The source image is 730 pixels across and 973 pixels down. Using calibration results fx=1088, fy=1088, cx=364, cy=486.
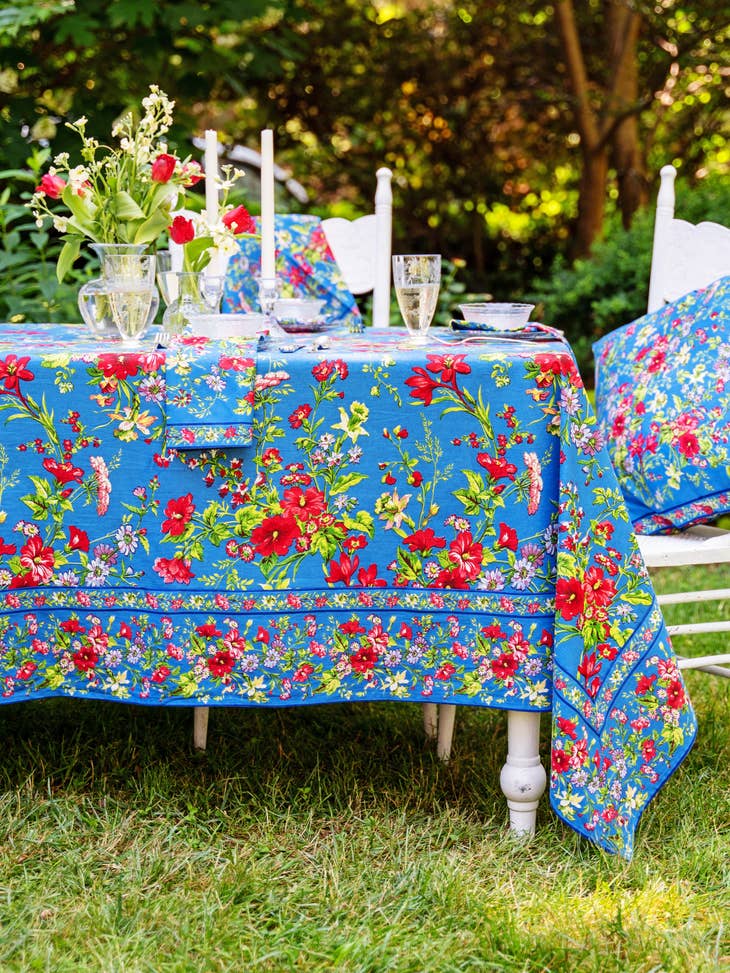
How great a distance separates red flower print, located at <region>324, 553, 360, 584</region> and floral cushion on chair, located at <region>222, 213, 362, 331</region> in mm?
907

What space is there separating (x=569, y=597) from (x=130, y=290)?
32.7 inches

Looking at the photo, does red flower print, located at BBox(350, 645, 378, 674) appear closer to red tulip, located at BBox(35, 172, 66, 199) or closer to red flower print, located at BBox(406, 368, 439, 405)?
red flower print, located at BBox(406, 368, 439, 405)

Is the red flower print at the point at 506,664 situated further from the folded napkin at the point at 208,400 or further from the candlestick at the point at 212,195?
the candlestick at the point at 212,195

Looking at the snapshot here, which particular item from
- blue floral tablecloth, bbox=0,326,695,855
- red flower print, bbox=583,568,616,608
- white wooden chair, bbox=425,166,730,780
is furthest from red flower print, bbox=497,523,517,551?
white wooden chair, bbox=425,166,730,780

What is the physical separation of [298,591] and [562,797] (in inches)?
19.9

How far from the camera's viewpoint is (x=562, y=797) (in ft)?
5.40

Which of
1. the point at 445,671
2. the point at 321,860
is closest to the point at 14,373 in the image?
the point at 445,671

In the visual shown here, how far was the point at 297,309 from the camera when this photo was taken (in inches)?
81.3

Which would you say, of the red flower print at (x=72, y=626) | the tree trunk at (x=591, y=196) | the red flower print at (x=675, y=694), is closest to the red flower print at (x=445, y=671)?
the red flower print at (x=675, y=694)

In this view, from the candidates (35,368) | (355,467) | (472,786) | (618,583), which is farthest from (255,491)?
(472,786)

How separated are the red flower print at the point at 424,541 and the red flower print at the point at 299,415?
0.78 feet

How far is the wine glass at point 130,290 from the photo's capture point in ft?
5.58

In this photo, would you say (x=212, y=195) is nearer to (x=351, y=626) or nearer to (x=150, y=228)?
(x=150, y=228)

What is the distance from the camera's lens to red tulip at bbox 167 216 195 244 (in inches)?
69.0
